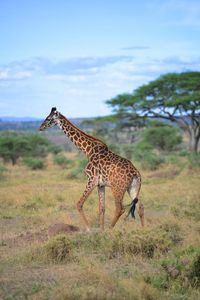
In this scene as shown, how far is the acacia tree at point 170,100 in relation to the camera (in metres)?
29.2

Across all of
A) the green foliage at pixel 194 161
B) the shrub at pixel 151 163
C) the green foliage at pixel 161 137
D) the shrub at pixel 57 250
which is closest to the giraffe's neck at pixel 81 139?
the shrub at pixel 57 250

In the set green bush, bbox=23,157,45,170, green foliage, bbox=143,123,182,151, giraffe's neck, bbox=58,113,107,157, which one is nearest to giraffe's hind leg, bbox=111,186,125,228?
giraffe's neck, bbox=58,113,107,157

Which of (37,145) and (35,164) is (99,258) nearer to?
(35,164)

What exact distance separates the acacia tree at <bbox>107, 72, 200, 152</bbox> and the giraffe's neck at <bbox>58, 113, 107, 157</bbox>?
18277mm

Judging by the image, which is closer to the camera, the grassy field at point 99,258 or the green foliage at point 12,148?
the grassy field at point 99,258

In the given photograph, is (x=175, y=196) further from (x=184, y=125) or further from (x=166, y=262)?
(x=184, y=125)

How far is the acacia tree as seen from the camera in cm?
2923

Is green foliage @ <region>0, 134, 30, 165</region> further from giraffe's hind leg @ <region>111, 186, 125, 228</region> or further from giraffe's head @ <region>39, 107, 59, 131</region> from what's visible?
giraffe's hind leg @ <region>111, 186, 125, 228</region>

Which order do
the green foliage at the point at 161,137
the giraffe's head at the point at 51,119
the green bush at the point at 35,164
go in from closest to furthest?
1. the giraffe's head at the point at 51,119
2. the green bush at the point at 35,164
3. the green foliage at the point at 161,137

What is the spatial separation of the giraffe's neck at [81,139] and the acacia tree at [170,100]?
18.3 meters

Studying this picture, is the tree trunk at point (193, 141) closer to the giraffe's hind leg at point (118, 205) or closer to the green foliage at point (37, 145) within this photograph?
the green foliage at point (37, 145)

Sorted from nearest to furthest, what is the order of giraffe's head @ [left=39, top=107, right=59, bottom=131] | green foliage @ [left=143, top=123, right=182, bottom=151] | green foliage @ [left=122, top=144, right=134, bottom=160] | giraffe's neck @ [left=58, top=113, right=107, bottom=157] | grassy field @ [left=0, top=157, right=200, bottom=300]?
1. grassy field @ [left=0, top=157, right=200, bottom=300]
2. giraffe's neck @ [left=58, top=113, right=107, bottom=157]
3. giraffe's head @ [left=39, top=107, right=59, bottom=131]
4. green foliage @ [left=122, top=144, right=134, bottom=160]
5. green foliage @ [left=143, top=123, right=182, bottom=151]

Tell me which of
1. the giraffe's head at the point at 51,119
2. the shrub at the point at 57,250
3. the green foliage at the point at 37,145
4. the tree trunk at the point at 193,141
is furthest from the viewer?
the green foliage at the point at 37,145

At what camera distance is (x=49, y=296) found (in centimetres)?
565
